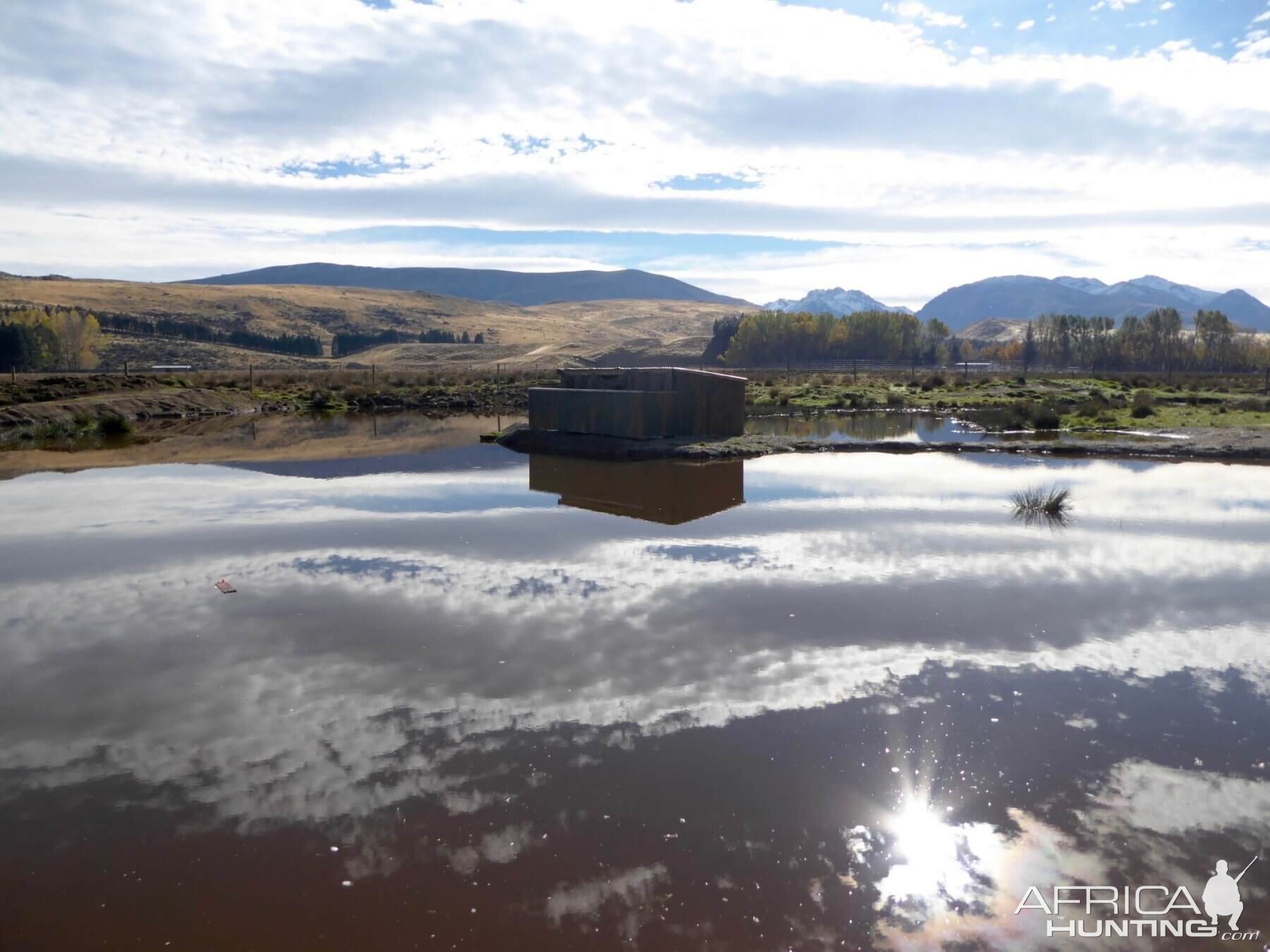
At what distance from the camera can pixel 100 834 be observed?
5371mm

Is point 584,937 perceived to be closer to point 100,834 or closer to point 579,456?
point 100,834

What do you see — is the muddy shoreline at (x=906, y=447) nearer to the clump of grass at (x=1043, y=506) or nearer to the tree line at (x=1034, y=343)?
the clump of grass at (x=1043, y=506)

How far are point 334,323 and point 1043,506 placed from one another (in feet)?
434

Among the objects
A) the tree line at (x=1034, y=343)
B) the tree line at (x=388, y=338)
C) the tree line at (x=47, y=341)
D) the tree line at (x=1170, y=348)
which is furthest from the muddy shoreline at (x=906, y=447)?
the tree line at (x=388, y=338)

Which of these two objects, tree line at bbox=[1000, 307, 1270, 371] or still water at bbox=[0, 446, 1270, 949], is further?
tree line at bbox=[1000, 307, 1270, 371]

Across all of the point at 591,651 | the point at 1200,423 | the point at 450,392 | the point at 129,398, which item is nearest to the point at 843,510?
the point at 591,651

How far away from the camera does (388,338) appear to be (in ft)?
405

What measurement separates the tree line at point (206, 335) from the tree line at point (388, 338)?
3764 millimetres

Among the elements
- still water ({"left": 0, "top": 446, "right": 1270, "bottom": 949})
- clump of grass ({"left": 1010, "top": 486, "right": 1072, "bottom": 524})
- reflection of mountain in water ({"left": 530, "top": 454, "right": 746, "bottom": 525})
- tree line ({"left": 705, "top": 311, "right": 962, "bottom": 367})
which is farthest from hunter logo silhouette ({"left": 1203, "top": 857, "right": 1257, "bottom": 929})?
tree line ({"left": 705, "top": 311, "right": 962, "bottom": 367})

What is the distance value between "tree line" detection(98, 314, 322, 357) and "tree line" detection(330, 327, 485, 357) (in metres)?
3.76

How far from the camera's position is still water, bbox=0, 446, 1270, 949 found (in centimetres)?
480

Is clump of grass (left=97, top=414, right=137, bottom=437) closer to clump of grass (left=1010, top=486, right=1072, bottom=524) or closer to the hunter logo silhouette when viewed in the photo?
clump of grass (left=1010, top=486, right=1072, bottom=524)

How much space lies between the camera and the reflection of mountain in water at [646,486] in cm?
1538

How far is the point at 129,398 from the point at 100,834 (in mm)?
36459
